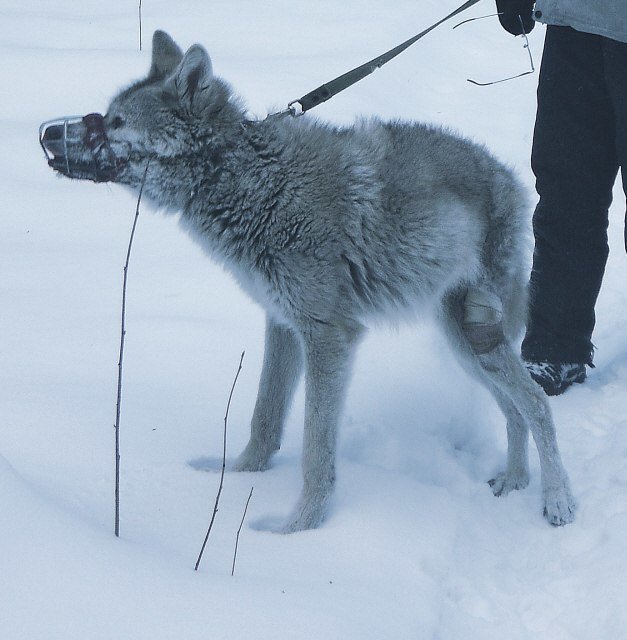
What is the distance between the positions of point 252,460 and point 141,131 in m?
1.28

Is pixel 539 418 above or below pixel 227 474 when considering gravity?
above

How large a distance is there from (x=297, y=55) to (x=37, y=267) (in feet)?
13.0

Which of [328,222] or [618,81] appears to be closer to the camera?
[328,222]

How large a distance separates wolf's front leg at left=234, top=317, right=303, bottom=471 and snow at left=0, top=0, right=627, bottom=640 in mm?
112

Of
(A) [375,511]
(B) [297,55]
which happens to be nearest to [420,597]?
(A) [375,511]

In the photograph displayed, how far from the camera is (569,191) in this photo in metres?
3.70

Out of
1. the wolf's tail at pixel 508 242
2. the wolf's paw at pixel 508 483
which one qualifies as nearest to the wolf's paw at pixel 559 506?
the wolf's paw at pixel 508 483

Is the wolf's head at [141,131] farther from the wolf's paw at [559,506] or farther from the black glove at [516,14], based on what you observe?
the wolf's paw at [559,506]

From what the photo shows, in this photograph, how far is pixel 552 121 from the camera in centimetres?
361

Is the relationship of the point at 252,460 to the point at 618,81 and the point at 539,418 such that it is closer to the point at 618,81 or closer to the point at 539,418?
the point at 539,418

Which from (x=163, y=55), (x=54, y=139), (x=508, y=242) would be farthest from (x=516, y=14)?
(x=54, y=139)

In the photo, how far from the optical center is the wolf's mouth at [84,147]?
2.94m

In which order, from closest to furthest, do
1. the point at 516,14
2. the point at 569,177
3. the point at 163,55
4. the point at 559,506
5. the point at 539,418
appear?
the point at 559,506 → the point at 539,418 → the point at 163,55 → the point at 569,177 → the point at 516,14

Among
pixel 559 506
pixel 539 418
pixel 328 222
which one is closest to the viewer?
pixel 328 222
